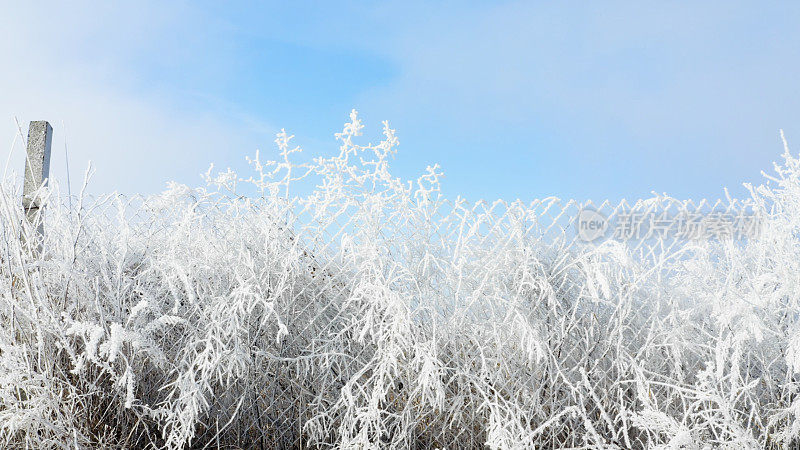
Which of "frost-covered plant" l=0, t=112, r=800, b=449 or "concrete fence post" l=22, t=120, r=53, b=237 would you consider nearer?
"frost-covered plant" l=0, t=112, r=800, b=449

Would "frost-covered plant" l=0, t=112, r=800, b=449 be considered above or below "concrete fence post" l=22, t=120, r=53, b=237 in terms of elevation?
below

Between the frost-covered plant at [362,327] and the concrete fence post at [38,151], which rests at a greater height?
the concrete fence post at [38,151]

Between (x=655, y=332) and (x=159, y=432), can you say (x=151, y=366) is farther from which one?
(x=655, y=332)

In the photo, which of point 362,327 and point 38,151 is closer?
point 362,327

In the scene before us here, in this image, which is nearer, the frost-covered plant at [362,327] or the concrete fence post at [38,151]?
the frost-covered plant at [362,327]

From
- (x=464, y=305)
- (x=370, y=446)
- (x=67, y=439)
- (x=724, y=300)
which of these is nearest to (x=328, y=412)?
(x=370, y=446)

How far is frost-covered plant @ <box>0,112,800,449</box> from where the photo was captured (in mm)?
3164

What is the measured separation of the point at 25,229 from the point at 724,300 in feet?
13.0

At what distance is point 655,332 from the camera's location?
139 inches

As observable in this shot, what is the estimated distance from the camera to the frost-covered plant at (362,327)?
125 inches

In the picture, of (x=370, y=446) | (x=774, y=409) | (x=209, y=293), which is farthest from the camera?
(x=209, y=293)

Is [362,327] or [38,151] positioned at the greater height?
[38,151]

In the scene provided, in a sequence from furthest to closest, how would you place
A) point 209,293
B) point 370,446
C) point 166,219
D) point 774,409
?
point 166,219 → point 209,293 → point 774,409 → point 370,446

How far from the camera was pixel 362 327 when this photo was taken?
3.49 meters
